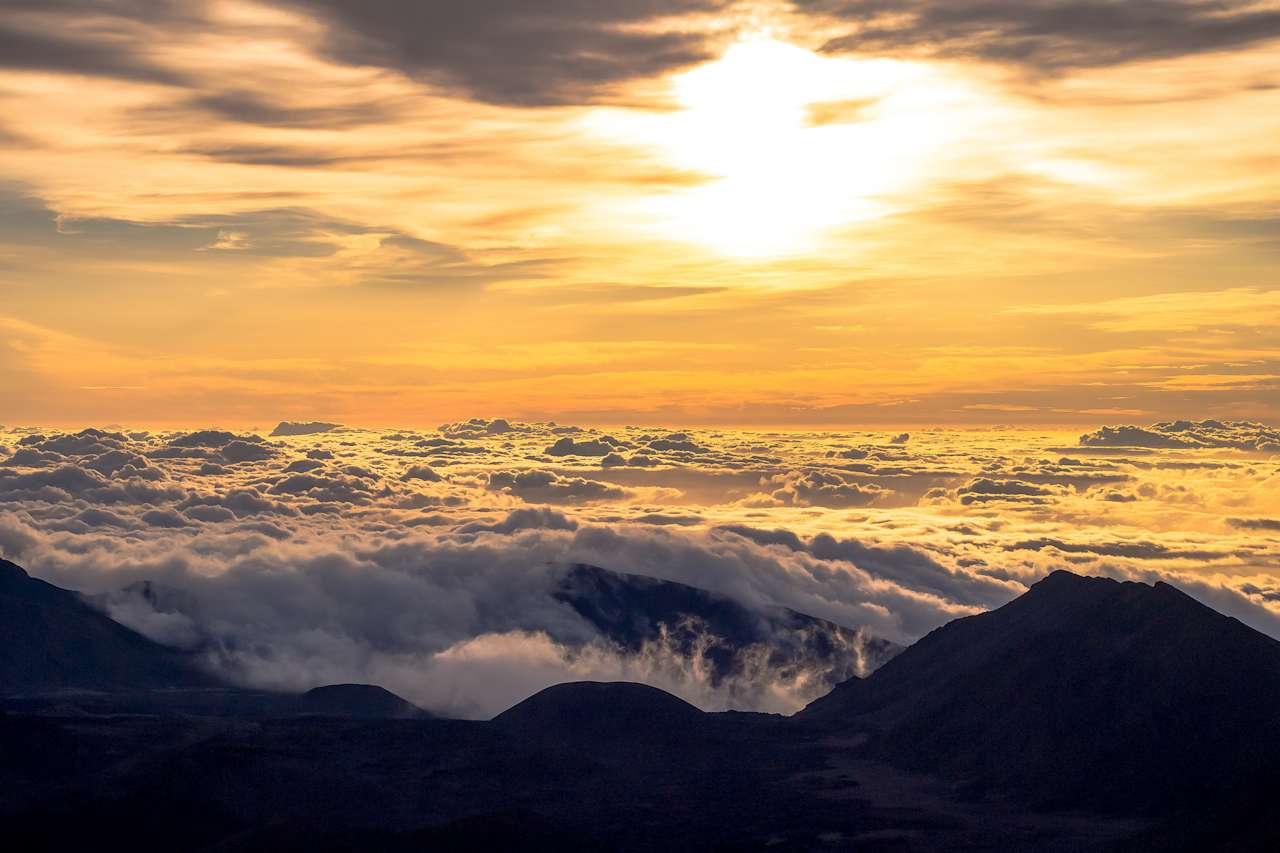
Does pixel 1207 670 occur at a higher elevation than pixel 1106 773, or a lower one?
higher

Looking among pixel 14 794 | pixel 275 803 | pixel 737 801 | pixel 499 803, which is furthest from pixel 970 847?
pixel 14 794

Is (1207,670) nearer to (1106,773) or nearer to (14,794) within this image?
(1106,773)

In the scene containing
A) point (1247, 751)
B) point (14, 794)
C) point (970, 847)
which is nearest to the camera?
point (970, 847)

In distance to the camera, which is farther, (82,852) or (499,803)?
(499,803)

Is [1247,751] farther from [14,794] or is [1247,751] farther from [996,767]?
[14,794]

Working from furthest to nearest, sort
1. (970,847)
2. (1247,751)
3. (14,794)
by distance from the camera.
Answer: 1. (14,794)
2. (1247,751)
3. (970,847)

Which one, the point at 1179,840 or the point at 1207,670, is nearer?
the point at 1179,840

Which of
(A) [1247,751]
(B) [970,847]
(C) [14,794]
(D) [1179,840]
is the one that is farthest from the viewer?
(C) [14,794]

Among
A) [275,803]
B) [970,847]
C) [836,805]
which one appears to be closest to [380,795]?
[275,803]
